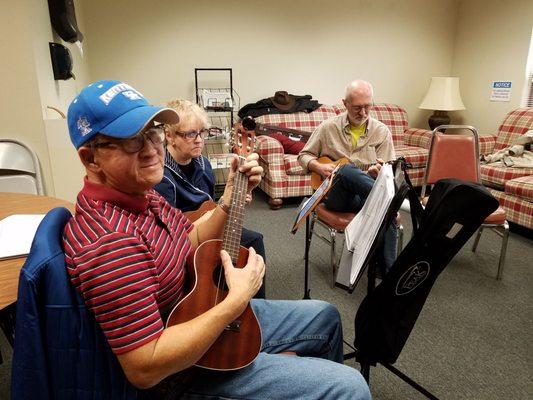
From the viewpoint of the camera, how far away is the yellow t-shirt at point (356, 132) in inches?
95.4

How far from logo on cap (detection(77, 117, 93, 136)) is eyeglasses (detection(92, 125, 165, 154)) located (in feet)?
0.09

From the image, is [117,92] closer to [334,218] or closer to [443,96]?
[334,218]

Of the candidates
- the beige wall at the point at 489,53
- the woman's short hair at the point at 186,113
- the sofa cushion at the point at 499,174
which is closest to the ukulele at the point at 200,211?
the woman's short hair at the point at 186,113

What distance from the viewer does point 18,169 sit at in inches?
80.1

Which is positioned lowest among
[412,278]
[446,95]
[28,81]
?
[412,278]

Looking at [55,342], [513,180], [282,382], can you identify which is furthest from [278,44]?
[55,342]

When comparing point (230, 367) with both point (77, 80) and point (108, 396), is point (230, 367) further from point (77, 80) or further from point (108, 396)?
point (77, 80)

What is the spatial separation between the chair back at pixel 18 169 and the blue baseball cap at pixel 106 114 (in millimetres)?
1568

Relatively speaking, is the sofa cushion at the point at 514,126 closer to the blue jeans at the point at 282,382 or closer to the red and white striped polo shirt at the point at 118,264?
the blue jeans at the point at 282,382

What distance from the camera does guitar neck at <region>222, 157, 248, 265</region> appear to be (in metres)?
1.05

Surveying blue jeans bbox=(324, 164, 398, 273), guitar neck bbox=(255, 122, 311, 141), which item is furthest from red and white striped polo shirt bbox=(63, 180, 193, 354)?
guitar neck bbox=(255, 122, 311, 141)

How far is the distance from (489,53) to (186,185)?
4.68 meters

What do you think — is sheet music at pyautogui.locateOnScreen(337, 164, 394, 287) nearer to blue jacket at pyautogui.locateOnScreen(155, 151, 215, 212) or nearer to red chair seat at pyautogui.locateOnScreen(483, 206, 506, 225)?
blue jacket at pyautogui.locateOnScreen(155, 151, 215, 212)

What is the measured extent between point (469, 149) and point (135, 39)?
351 centimetres
